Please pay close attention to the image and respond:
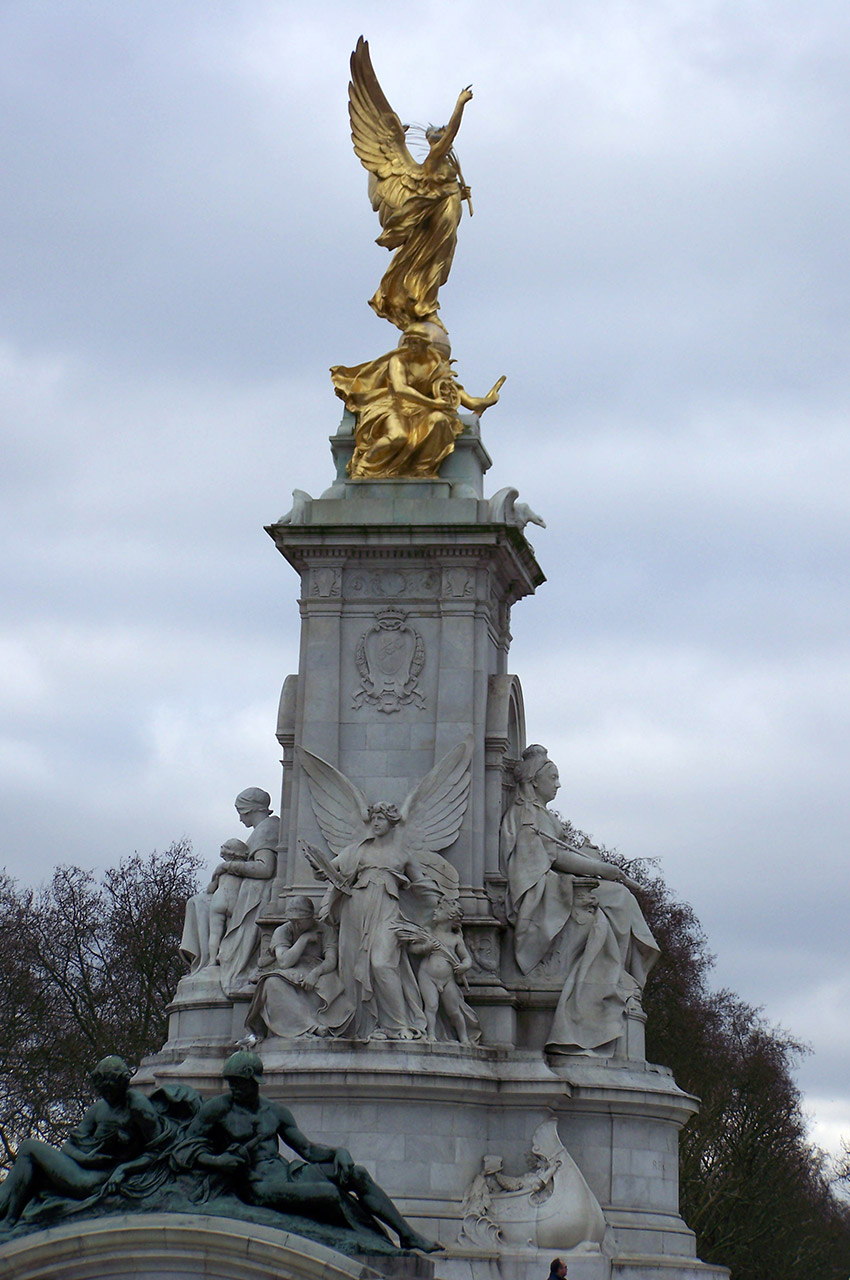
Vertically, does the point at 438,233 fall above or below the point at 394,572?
above

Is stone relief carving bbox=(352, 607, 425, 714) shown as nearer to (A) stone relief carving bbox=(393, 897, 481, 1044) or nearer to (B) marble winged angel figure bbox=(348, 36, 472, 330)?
(A) stone relief carving bbox=(393, 897, 481, 1044)

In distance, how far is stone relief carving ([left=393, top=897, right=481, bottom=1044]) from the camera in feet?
66.7

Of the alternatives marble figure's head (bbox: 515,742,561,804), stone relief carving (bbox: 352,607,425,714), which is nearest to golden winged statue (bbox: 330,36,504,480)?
stone relief carving (bbox: 352,607,425,714)

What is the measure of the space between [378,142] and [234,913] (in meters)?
8.61

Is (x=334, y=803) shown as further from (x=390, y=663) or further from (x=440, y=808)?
(x=390, y=663)

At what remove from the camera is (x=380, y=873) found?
2064 centimetres

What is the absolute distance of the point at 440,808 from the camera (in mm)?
21609

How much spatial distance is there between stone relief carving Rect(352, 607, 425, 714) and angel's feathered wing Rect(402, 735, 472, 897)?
32.2 inches

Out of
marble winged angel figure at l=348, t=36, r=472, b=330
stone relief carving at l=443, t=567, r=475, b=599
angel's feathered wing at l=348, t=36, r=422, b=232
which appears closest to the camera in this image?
stone relief carving at l=443, t=567, r=475, b=599

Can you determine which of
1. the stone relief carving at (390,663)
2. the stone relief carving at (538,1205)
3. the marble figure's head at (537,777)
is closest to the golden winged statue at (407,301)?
the stone relief carving at (390,663)

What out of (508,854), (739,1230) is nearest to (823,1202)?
(739,1230)

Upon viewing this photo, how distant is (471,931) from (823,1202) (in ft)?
86.8

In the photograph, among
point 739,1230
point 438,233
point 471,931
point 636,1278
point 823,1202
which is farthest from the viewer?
point 823,1202

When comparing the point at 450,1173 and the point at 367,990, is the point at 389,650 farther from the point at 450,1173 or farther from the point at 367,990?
the point at 450,1173
